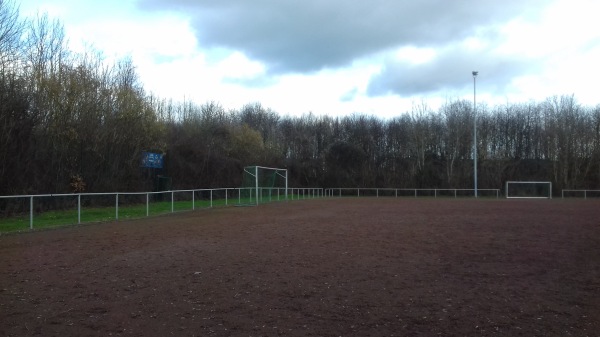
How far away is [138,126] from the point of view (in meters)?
28.9

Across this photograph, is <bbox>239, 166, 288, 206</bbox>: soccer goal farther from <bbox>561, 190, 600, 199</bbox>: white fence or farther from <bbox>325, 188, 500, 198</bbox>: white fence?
<bbox>561, 190, 600, 199</bbox>: white fence

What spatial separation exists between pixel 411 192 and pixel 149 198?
37.9 meters

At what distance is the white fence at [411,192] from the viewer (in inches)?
2048

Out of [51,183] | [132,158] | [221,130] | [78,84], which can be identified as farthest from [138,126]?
[221,130]

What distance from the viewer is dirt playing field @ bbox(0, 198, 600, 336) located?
5074 millimetres

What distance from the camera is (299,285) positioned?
6.94 m

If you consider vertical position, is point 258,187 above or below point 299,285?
above

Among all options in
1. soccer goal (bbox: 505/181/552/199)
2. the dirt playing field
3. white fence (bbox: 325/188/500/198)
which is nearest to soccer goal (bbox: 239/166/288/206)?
the dirt playing field

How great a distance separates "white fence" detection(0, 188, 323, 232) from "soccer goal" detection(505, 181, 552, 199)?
70.6 feet

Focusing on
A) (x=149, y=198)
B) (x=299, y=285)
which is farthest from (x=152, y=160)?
(x=299, y=285)

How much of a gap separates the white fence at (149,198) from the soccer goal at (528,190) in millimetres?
21533

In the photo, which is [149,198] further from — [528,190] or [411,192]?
[411,192]

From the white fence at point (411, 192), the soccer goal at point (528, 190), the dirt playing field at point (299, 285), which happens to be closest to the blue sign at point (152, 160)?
the dirt playing field at point (299, 285)

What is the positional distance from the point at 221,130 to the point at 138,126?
583 inches
